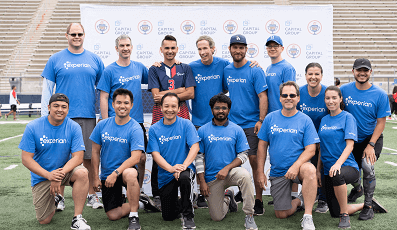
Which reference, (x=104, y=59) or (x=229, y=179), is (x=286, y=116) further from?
(x=104, y=59)

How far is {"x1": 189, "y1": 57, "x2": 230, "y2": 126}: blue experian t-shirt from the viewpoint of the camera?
4367 mm

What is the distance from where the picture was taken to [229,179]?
12.4ft

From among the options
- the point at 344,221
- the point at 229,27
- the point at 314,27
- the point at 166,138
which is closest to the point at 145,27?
the point at 229,27

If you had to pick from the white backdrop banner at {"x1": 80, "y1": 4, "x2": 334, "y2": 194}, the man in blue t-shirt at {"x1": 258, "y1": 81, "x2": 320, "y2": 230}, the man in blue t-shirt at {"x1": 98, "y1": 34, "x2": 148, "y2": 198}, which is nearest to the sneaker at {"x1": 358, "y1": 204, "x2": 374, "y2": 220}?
the man in blue t-shirt at {"x1": 258, "y1": 81, "x2": 320, "y2": 230}

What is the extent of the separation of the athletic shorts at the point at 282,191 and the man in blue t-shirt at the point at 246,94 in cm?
38

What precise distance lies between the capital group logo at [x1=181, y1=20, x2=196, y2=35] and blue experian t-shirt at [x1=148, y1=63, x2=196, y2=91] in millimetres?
1474

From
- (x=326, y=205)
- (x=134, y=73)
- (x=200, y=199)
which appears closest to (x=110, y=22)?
(x=134, y=73)

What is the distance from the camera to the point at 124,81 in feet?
13.9

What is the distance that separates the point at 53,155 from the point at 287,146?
234 cm

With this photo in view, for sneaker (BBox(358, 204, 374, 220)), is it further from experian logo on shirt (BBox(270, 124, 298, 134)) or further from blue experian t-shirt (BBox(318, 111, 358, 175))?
experian logo on shirt (BBox(270, 124, 298, 134))

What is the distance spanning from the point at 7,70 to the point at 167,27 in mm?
20196

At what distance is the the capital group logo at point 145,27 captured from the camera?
216 inches

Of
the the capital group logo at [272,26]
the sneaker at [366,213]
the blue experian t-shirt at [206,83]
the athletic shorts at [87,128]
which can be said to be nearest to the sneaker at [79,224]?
the athletic shorts at [87,128]

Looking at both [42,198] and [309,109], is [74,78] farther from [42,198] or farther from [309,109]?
[309,109]
